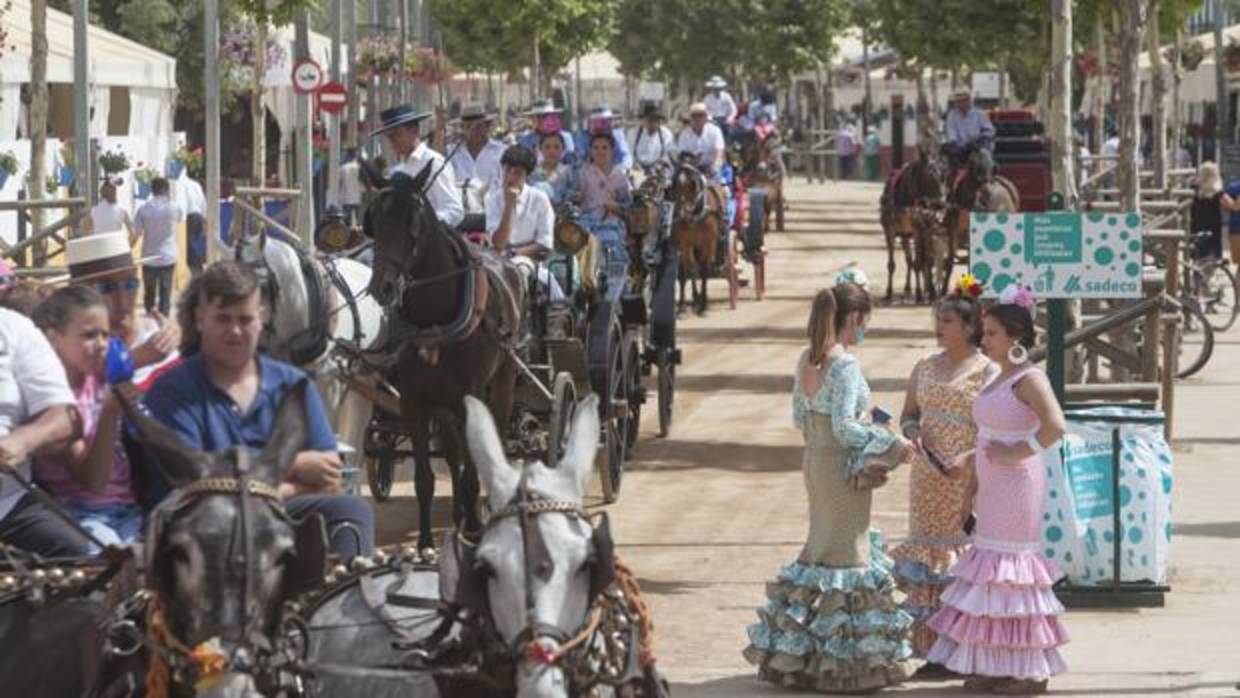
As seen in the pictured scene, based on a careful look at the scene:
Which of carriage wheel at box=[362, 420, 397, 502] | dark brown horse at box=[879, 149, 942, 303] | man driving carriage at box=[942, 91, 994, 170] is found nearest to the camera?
carriage wheel at box=[362, 420, 397, 502]

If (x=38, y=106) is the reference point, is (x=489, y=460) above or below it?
below

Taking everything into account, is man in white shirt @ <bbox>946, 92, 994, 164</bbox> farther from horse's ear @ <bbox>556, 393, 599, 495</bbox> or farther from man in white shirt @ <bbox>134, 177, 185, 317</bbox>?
horse's ear @ <bbox>556, 393, 599, 495</bbox>

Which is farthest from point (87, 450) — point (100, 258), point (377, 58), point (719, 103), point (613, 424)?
point (377, 58)

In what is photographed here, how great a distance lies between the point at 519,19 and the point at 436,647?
5322 cm

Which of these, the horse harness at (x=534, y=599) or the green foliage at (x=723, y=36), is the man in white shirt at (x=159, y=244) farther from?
the green foliage at (x=723, y=36)

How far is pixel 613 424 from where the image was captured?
60.0 feet

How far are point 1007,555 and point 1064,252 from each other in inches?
126

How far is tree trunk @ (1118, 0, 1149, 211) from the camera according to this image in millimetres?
23319

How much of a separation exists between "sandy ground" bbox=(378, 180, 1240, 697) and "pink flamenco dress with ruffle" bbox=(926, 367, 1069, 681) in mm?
232

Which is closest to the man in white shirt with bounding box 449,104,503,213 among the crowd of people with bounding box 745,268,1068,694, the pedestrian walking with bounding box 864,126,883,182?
the crowd of people with bounding box 745,268,1068,694

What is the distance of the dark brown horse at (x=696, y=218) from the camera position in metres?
31.1

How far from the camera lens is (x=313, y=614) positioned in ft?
26.5

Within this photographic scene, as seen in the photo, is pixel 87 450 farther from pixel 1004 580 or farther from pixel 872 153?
pixel 872 153

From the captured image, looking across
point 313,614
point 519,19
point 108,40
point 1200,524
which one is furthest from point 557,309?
point 519,19
